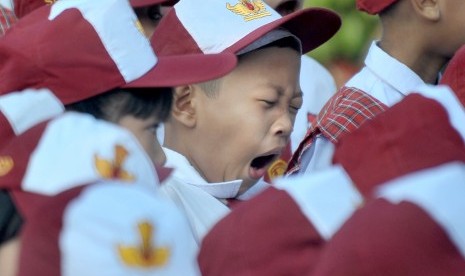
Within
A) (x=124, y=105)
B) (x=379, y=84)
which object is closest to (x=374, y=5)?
(x=379, y=84)

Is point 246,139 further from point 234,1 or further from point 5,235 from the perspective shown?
point 5,235

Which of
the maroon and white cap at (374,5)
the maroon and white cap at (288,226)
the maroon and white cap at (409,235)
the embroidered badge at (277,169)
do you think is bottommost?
the embroidered badge at (277,169)

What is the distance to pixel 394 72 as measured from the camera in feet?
11.8

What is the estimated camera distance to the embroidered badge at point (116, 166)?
1922mm

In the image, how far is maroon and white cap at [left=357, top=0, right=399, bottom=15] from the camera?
3670mm

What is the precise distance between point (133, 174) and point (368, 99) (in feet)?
5.22

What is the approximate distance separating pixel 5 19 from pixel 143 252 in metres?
2.51

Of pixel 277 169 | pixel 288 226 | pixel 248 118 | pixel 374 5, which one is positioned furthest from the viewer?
pixel 277 169

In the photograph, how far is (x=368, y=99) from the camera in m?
3.48

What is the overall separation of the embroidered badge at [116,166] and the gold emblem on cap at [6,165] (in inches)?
5.6

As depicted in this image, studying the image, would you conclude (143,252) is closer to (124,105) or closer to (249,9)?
(124,105)

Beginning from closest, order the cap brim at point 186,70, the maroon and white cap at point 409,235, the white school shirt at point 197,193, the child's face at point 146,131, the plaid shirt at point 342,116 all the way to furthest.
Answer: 1. the maroon and white cap at point 409,235
2. the child's face at point 146,131
3. the cap brim at point 186,70
4. the white school shirt at point 197,193
5. the plaid shirt at point 342,116

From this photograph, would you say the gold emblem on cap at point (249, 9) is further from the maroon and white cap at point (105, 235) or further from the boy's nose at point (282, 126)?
the maroon and white cap at point (105, 235)

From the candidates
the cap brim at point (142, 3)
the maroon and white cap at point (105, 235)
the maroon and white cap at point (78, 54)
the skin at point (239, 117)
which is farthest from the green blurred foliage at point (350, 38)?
the maroon and white cap at point (105, 235)
